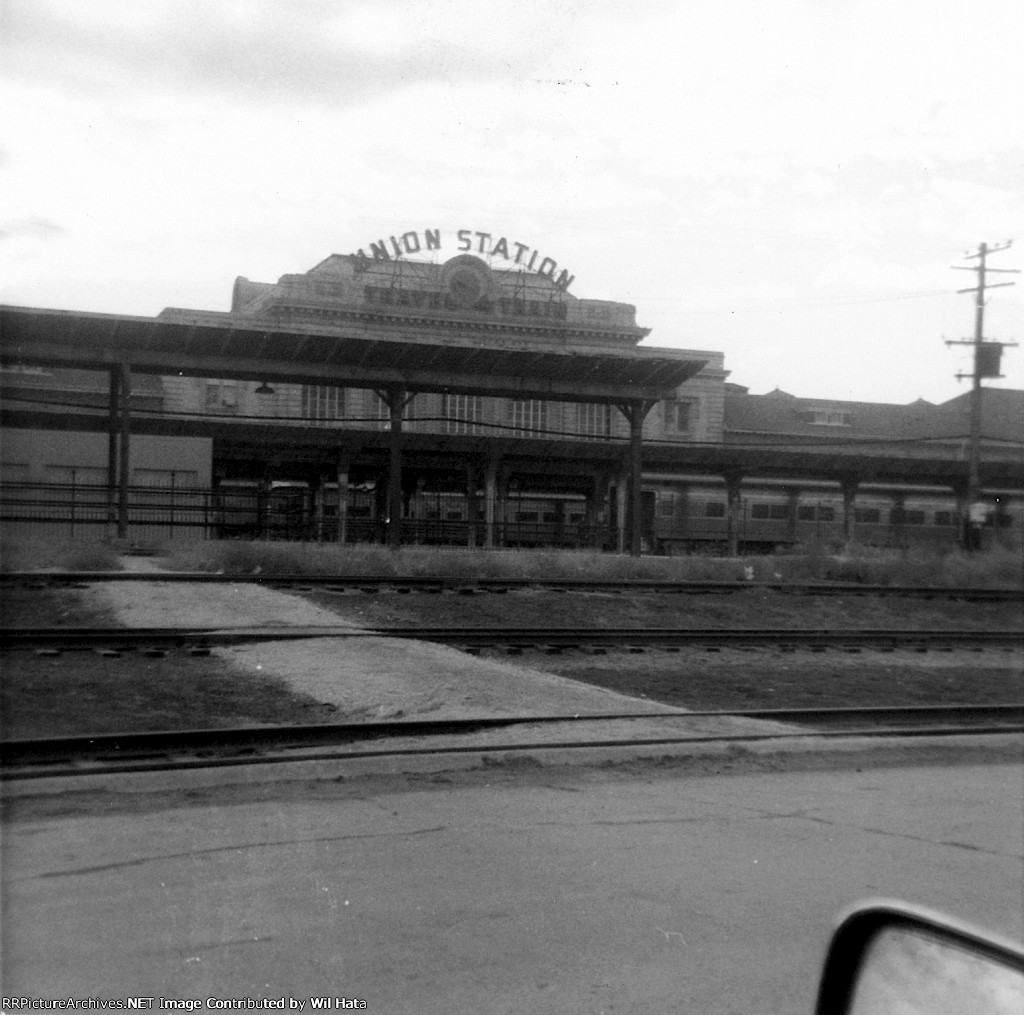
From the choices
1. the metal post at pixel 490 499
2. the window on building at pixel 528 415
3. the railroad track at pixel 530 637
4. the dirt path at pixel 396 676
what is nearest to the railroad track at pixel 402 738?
the dirt path at pixel 396 676

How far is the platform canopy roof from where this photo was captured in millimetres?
21047

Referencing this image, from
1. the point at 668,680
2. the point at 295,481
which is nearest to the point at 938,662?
the point at 668,680

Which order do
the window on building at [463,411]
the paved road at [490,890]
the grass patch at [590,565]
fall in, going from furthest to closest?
the window on building at [463,411] → the grass patch at [590,565] → the paved road at [490,890]

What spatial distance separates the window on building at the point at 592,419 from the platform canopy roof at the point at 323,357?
947 cm

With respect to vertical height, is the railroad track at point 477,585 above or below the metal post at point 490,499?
below

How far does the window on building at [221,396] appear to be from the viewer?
100 ft

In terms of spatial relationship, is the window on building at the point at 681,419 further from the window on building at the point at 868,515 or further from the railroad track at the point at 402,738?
the railroad track at the point at 402,738

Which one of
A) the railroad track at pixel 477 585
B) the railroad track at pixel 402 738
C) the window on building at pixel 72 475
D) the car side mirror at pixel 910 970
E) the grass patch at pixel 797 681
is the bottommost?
the grass patch at pixel 797 681

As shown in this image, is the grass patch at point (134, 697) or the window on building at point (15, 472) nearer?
the grass patch at point (134, 697)

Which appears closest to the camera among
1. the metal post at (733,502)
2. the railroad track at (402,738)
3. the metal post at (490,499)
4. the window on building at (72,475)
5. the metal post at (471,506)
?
the railroad track at (402,738)

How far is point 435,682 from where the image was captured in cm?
991

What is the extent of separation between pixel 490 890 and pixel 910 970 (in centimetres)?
329

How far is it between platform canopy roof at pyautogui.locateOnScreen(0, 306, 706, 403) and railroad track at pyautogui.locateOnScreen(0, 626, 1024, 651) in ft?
30.9

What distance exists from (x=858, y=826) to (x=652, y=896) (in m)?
1.89
